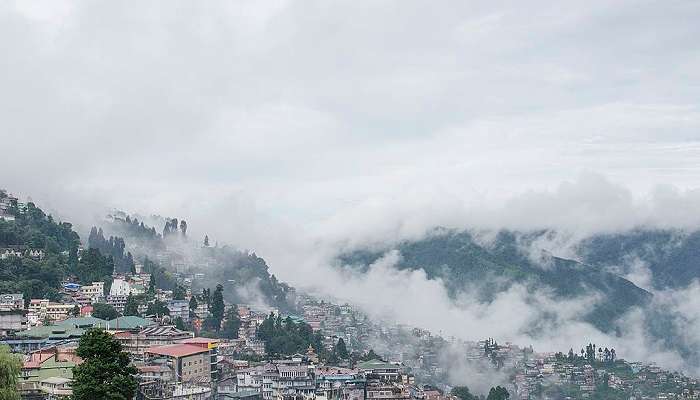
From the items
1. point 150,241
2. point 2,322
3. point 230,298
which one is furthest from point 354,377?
point 150,241

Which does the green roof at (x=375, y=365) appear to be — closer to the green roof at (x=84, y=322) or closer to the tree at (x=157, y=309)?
the green roof at (x=84, y=322)

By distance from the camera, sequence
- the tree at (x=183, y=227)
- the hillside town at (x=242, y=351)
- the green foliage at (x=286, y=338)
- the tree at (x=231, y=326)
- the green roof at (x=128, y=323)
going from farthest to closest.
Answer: the tree at (x=183, y=227) → the tree at (x=231, y=326) → the green foliage at (x=286, y=338) → the green roof at (x=128, y=323) → the hillside town at (x=242, y=351)

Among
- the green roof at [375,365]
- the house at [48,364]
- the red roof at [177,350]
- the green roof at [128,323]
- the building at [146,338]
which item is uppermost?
the green roof at [128,323]

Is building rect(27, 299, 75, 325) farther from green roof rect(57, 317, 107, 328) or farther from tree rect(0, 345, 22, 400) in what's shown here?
tree rect(0, 345, 22, 400)

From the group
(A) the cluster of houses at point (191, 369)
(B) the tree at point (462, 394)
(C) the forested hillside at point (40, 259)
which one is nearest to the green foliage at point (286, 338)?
(A) the cluster of houses at point (191, 369)

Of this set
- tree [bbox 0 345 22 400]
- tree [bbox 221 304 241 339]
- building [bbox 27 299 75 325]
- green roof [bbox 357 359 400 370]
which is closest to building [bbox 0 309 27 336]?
building [bbox 27 299 75 325]

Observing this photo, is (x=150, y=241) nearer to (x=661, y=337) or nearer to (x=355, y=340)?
(x=355, y=340)

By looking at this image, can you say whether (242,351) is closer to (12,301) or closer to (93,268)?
(12,301)
